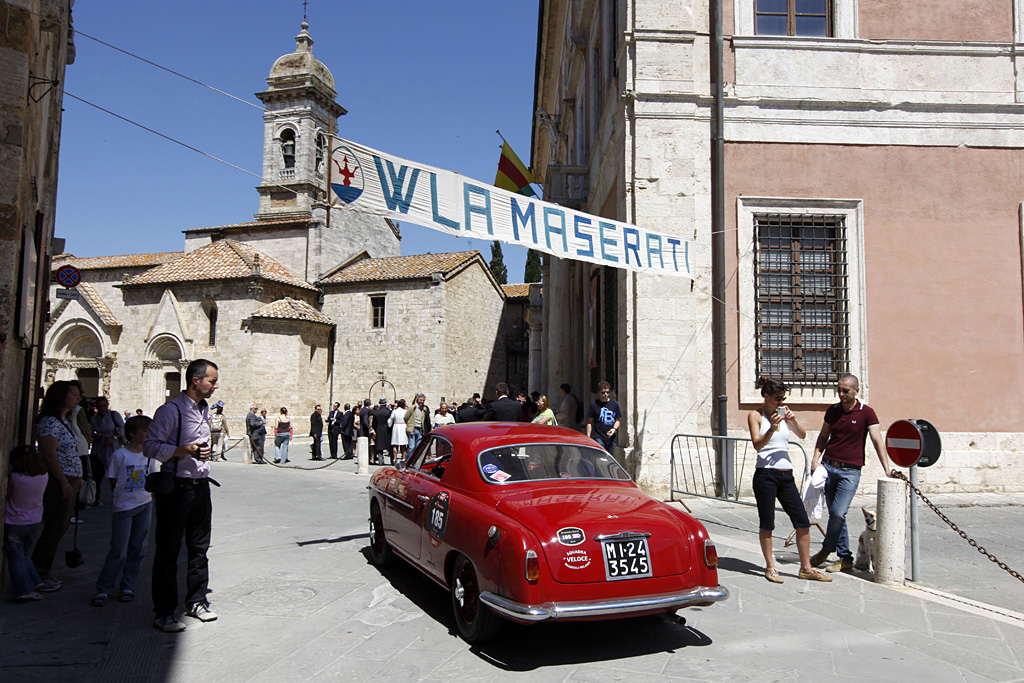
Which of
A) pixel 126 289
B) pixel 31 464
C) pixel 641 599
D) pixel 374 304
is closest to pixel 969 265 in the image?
pixel 641 599

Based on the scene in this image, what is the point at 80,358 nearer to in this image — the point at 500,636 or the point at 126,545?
the point at 126,545

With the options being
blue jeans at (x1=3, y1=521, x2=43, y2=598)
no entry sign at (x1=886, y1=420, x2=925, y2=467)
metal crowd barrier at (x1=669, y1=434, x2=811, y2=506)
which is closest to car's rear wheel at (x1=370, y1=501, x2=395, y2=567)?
blue jeans at (x1=3, y1=521, x2=43, y2=598)

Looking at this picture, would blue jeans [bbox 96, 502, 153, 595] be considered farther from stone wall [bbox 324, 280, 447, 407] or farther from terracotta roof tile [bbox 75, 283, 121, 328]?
terracotta roof tile [bbox 75, 283, 121, 328]

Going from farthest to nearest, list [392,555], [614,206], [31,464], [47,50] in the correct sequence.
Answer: [614,206]
[47,50]
[392,555]
[31,464]

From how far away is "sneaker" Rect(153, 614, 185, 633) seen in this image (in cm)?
491

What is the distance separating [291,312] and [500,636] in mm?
29686

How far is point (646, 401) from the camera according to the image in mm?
10664

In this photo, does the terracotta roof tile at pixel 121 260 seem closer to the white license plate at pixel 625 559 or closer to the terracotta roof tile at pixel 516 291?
the terracotta roof tile at pixel 516 291

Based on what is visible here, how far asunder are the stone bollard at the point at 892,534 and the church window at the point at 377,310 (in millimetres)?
30078

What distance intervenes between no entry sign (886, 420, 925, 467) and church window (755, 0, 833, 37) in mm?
7688

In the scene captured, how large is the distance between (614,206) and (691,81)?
2.62 meters

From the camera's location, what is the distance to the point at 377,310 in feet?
115

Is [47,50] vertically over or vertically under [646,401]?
over

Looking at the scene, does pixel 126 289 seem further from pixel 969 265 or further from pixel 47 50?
pixel 969 265
